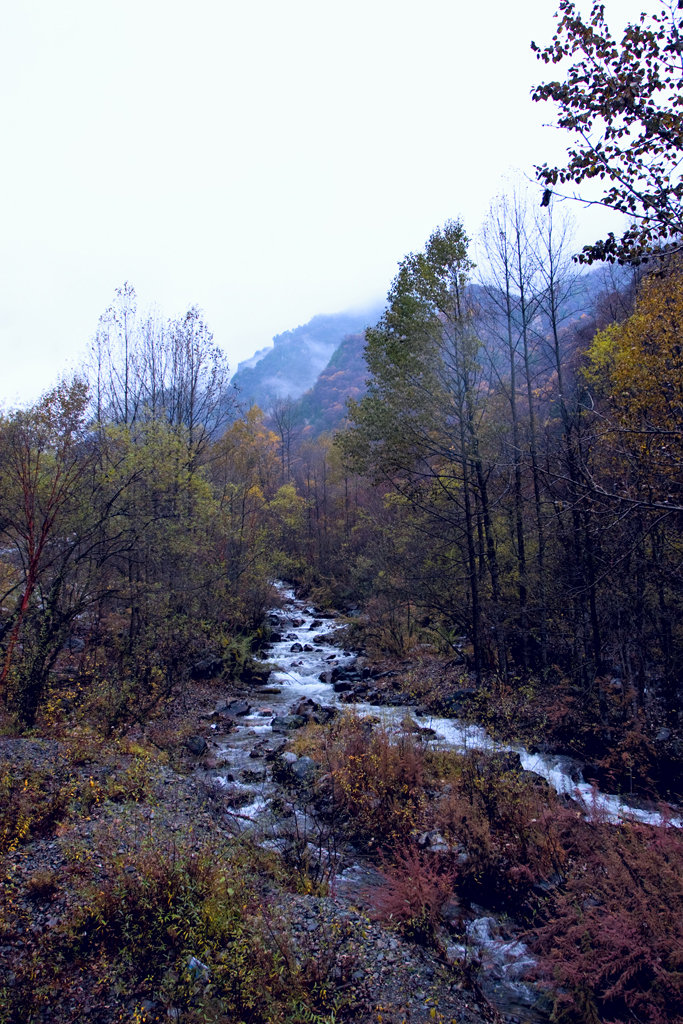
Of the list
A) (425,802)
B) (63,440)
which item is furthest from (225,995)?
(63,440)

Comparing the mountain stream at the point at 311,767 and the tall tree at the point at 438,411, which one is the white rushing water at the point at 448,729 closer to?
the mountain stream at the point at 311,767

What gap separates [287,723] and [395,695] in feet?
11.9

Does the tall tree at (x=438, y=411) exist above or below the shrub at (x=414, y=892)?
above

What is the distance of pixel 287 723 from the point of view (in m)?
12.7

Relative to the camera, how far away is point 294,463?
60312 mm

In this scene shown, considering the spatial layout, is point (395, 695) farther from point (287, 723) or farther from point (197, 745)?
point (197, 745)

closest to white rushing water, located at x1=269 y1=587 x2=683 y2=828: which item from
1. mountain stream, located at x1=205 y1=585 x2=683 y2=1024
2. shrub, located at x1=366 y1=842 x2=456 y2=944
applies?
mountain stream, located at x1=205 y1=585 x2=683 y2=1024

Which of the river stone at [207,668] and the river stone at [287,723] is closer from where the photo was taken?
the river stone at [287,723]

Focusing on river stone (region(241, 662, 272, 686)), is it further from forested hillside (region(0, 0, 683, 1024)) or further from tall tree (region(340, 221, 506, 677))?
tall tree (region(340, 221, 506, 677))

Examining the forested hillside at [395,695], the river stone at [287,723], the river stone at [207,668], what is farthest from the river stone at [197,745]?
the river stone at [207,668]

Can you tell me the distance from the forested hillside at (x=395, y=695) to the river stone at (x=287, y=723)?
0.42ft

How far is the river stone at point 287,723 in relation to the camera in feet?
41.0

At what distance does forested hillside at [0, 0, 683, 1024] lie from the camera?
4.30 meters

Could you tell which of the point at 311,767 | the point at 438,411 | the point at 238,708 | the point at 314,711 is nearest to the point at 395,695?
the point at 314,711
